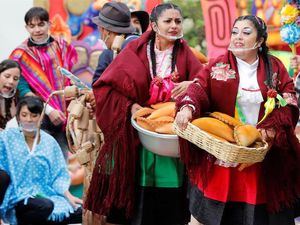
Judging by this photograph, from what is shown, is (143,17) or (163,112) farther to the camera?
(143,17)

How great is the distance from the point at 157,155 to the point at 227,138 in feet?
2.20

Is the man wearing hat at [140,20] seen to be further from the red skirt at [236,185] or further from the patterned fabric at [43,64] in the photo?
the red skirt at [236,185]

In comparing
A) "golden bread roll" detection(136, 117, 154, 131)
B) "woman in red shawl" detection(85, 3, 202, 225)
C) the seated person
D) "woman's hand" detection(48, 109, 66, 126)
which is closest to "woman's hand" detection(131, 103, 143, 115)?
"woman in red shawl" detection(85, 3, 202, 225)

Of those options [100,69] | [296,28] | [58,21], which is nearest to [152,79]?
[100,69]

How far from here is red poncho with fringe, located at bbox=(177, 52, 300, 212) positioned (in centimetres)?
369

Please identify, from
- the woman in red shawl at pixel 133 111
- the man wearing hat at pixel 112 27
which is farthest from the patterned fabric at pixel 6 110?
the woman in red shawl at pixel 133 111

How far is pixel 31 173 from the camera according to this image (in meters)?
4.80

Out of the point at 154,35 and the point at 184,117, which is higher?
the point at 154,35

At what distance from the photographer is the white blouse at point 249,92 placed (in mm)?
3688

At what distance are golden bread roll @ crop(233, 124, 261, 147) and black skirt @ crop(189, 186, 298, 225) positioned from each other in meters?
0.39

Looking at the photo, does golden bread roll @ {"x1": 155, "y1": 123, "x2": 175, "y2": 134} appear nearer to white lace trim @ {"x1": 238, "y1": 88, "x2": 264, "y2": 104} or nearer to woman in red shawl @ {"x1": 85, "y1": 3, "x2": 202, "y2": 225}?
woman in red shawl @ {"x1": 85, "y1": 3, "x2": 202, "y2": 225}

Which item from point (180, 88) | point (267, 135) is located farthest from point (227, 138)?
point (180, 88)

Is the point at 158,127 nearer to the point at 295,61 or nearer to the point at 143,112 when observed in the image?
the point at 143,112

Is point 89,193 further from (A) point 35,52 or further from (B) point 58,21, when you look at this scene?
(B) point 58,21
